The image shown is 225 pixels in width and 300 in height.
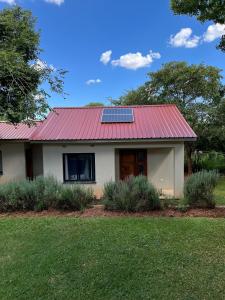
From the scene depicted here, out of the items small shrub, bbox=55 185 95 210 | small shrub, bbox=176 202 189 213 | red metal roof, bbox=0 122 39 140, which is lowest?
small shrub, bbox=176 202 189 213

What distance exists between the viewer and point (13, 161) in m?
14.9

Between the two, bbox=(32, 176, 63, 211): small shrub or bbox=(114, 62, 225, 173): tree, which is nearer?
bbox=(32, 176, 63, 211): small shrub

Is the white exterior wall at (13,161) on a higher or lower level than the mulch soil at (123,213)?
higher

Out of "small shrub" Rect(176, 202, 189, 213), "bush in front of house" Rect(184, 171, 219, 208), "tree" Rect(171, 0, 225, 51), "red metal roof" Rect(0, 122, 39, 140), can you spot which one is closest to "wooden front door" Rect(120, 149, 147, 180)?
"red metal roof" Rect(0, 122, 39, 140)

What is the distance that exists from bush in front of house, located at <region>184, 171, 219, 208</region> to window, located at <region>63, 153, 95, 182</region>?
5.40 metres

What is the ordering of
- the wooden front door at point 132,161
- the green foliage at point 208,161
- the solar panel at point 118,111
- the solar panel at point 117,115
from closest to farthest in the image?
the solar panel at point 117,115, the wooden front door at point 132,161, the solar panel at point 118,111, the green foliage at point 208,161

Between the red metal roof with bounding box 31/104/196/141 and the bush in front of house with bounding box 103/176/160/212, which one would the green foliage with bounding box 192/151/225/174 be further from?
the bush in front of house with bounding box 103/176/160/212

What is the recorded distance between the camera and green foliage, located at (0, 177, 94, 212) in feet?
29.5

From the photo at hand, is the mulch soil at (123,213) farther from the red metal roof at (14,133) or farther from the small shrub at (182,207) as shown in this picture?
the red metal roof at (14,133)

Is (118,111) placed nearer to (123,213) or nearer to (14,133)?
(14,133)

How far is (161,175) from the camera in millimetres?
15023

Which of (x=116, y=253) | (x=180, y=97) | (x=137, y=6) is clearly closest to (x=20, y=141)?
(x=137, y=6)

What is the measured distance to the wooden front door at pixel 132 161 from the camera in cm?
1502

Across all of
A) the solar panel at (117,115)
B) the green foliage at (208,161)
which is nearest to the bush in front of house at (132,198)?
the solar panel at (117,115)
